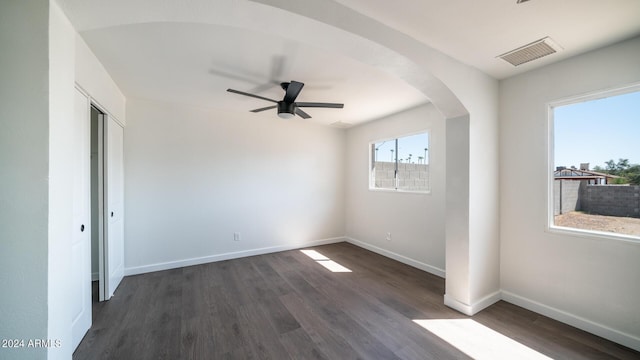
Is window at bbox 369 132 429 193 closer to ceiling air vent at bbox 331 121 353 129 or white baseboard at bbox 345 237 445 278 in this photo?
ceiling air vent at bbox 331 121 353 129

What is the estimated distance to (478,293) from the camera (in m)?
2.51

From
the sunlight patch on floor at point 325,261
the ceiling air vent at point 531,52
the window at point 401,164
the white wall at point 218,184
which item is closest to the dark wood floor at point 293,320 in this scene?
the sunlight patch on floor at point 325,261

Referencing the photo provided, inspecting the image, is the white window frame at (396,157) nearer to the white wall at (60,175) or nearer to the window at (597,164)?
the window at (597,164)

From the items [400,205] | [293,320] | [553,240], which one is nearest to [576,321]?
[553,240]

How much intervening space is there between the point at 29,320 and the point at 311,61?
258 cm

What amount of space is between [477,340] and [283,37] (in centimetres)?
306

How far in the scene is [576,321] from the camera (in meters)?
2.18

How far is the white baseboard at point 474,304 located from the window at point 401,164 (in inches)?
62.3

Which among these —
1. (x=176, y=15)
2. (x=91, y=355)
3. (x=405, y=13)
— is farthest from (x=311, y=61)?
(x=91, y=355)

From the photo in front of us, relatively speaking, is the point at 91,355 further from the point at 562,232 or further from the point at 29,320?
the point at 562,232

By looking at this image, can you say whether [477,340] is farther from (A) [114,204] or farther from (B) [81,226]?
(A) [114,204]

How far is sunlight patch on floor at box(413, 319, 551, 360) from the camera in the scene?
1.86 m

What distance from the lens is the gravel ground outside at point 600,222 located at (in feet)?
6.52

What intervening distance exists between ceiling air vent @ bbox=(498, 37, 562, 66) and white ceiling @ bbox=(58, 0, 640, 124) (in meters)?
0.06
